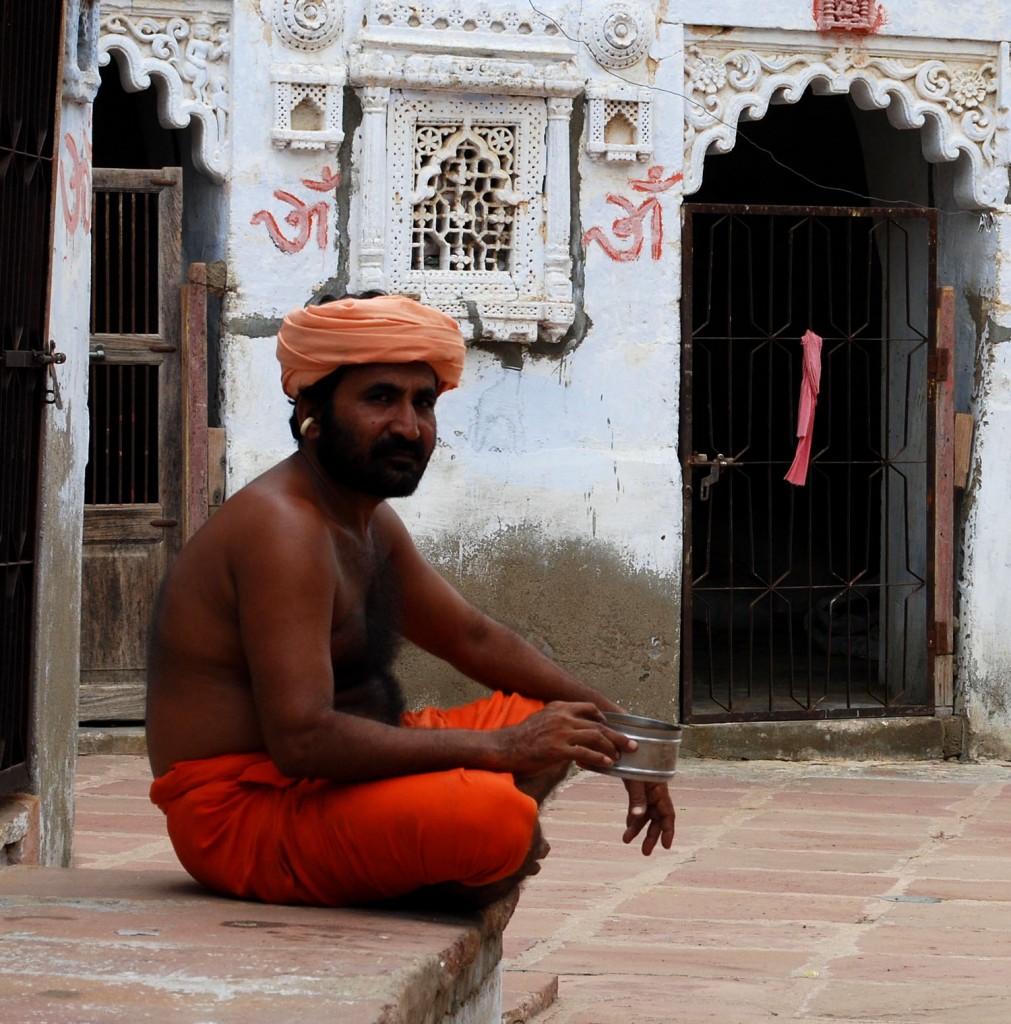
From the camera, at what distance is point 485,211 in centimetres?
752

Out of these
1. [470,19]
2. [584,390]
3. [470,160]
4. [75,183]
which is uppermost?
[470,19]

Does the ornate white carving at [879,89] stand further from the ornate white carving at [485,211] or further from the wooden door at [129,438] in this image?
the wooden door at [129,438]

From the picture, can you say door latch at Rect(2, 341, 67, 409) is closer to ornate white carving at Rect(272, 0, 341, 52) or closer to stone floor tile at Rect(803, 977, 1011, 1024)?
stone floor tile at Rect(803, 977, 1011, 1024)

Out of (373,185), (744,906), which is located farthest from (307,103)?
(744,906)

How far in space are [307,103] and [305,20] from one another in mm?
327

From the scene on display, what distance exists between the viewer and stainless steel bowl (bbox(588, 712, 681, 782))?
10.8ft

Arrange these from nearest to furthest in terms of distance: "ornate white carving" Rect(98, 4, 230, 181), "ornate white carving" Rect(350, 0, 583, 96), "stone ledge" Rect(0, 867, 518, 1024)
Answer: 1. "stone ledge" Rect(0, 867, 518, 1024)
2. "ornate white carving" Rect(98, 4, 230, 181)
3. "ornate white carving" Rect(350, 0, 583, 96)

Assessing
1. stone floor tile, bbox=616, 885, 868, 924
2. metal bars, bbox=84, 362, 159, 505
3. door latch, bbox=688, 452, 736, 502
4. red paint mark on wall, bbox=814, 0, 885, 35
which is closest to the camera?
stone floor tile, bbox=616, 885, 868, 924

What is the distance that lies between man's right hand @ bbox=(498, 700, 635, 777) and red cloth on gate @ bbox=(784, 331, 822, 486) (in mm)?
4736

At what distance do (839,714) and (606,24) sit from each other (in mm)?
3156

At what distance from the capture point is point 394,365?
3.31 meters

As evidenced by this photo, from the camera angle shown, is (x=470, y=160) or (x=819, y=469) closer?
(x=470, y=160)

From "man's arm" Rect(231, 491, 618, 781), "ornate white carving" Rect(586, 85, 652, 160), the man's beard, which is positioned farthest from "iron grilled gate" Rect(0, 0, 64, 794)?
"ornate white carving" Rect(586, 85, 652, 160)

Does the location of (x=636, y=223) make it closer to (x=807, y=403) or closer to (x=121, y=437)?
(x=807, y=403)
